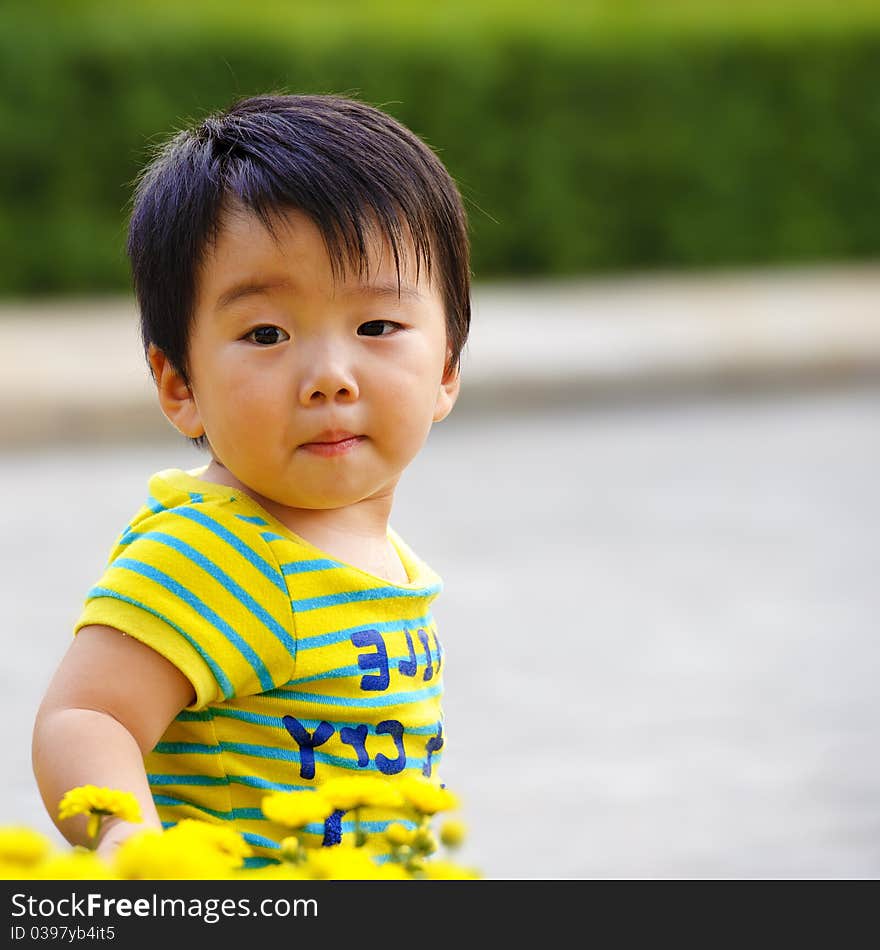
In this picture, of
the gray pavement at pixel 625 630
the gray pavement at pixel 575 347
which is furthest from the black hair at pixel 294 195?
the gray pavement at pixel 575 347

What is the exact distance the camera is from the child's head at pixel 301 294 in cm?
160

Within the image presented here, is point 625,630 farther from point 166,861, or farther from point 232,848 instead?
point 166,861

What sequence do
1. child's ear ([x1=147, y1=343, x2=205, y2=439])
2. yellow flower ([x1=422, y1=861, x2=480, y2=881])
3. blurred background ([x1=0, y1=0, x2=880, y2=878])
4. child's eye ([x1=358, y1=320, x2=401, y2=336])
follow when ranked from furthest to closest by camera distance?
blurred background ([x1=0, y1=0, x2=880, y2=878]) < child's ear ([x1=147, y1=343, x2=205, y2=439]) < child's eye ([x1=358, y1=320, x2=401, y2=336]) < yellow flower ([x1=422, y1=861, x2=480, y2=881])

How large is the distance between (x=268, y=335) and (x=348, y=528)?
248mm

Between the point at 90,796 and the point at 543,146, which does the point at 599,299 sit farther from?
the point at 90,796

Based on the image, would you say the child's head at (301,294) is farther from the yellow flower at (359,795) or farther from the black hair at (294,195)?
the yellow flower at (359,795)

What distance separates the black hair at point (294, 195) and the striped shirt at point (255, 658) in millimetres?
204

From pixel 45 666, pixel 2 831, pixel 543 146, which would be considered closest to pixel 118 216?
pixel 543 146

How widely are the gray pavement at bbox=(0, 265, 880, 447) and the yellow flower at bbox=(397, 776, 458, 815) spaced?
6845mm

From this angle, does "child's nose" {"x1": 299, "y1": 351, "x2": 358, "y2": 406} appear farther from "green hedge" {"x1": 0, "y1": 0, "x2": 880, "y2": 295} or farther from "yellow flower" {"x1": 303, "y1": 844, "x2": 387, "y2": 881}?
"green hedge" {"x1": 0, "y1": 0, "x2": 880, "y2": 295}

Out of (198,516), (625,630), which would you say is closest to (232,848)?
(198,516)

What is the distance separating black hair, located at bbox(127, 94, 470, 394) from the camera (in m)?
1.62

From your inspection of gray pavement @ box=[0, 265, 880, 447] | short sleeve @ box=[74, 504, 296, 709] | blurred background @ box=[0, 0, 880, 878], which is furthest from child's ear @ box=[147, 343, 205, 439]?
gray pavement @ box=[0, 265, 880, 447]
